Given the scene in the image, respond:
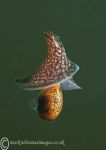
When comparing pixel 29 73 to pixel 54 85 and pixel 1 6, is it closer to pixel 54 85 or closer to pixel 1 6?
pixel 54 85

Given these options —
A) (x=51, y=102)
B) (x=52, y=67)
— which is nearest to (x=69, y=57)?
(x=52, y=67)

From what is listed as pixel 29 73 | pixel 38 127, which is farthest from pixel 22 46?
pixel 38 127

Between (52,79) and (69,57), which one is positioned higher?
(69,57)

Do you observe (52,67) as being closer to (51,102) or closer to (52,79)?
(52,79)

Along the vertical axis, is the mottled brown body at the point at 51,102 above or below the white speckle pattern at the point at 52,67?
below

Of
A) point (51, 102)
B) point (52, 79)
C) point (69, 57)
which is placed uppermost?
point (69, 57)
